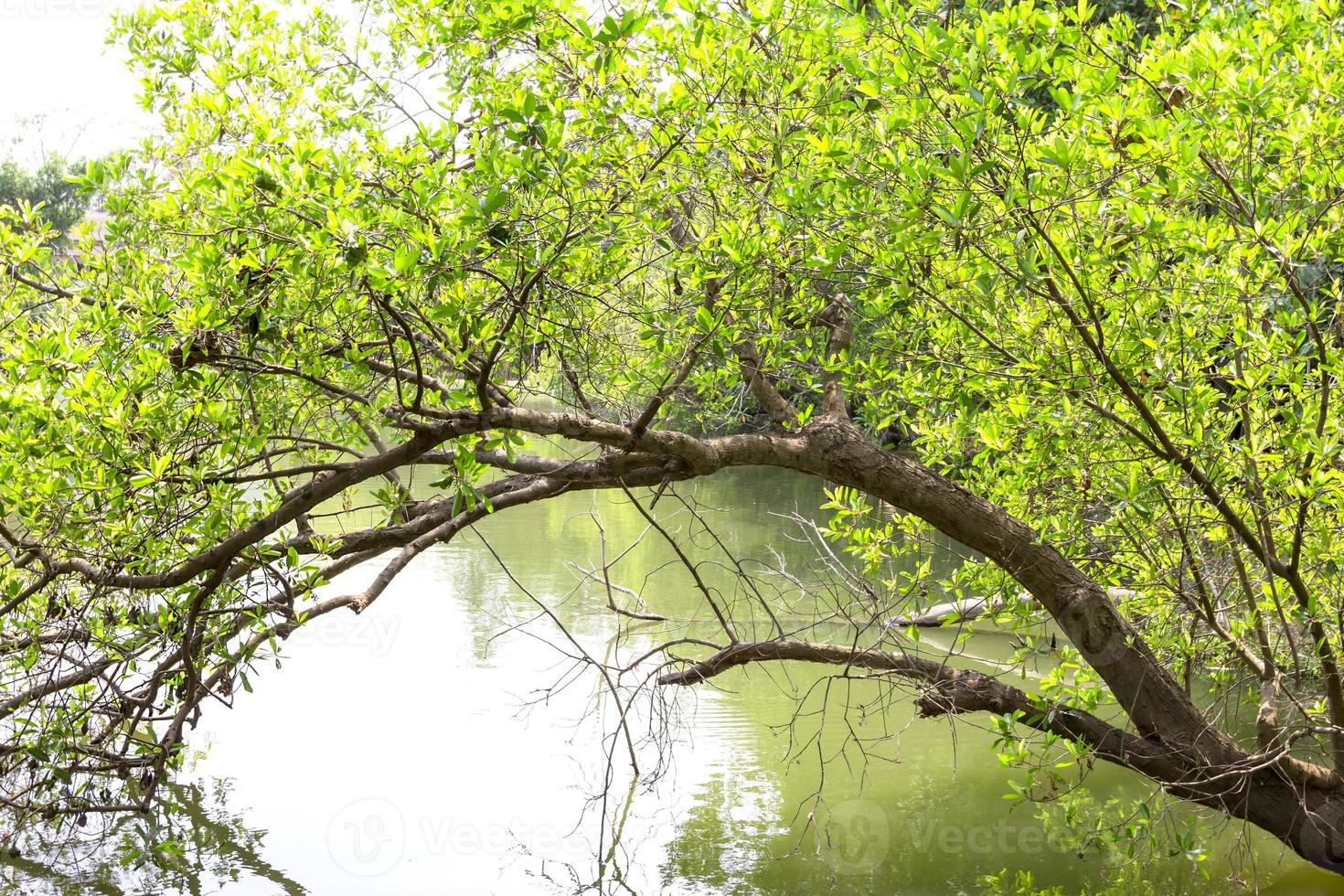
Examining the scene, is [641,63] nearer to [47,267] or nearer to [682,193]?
[682,193]

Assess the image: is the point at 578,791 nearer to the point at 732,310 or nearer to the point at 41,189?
the point at 732,310

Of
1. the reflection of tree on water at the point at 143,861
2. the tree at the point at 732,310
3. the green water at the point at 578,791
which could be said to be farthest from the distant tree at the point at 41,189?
the tree at the point at 732,310

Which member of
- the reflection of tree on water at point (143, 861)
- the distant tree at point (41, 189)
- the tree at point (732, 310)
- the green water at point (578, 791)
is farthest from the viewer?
the distant tree at point (41, 189)

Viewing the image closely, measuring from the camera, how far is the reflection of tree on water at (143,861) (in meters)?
4.64

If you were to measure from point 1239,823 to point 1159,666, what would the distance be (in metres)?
1.54

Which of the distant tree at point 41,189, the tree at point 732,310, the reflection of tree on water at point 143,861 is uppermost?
the distant tree at point 41,189

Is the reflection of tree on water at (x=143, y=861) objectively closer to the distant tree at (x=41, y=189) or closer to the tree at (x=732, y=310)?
the tree at (x=732, y=310)

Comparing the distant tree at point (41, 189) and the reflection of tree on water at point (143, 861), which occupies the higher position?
the distant tree at point (41, 189)

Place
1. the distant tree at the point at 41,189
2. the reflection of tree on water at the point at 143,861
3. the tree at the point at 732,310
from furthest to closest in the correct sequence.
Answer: the distant tree at the point at 41,189, the reflection of tree on water at the point at 143,861, the tree at the point at 732,310

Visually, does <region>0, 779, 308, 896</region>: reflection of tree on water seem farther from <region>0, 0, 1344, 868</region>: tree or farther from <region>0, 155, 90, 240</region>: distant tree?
<region>0, 155, 90, 240</region>: distant tree

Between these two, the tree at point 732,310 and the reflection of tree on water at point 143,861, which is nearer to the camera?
the tree at point 732,310

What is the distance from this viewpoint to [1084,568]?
4.62 meters

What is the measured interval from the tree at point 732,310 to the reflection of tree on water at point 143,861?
0.90 metres

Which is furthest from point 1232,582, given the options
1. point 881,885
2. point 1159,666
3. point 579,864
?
point 579,864
